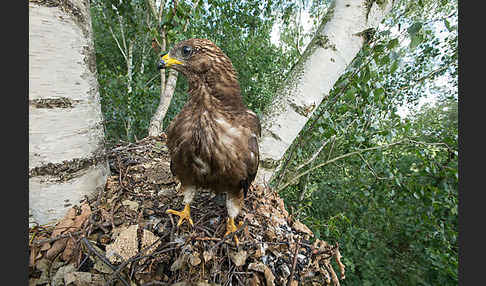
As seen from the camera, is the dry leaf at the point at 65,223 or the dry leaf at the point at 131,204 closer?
the dry leaf at the point at 65,223

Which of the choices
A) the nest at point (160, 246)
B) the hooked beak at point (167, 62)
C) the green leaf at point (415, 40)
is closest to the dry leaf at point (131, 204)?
the nest at point (160, 246)

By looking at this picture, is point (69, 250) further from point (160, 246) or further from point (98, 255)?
point (160, 246)

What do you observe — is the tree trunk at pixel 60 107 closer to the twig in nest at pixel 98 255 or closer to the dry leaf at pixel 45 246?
the dry leaf at pixel 45 246

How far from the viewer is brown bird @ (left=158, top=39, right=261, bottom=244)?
50.8 inches

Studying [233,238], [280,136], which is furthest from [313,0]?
[233,238]

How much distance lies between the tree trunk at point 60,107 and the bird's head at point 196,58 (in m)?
0.47

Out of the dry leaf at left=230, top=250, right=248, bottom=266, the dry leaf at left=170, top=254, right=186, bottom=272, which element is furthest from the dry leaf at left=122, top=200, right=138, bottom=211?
the dry leaf at left=230, top=250, right=248, bottom=266

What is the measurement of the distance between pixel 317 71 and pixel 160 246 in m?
1.59

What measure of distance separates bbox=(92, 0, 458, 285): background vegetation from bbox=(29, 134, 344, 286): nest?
90cm

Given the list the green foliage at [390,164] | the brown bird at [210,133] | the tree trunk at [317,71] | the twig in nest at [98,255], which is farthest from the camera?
the green foliage at [390,164]

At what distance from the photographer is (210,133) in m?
1.27

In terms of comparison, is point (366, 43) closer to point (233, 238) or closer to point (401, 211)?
point (233, 238)

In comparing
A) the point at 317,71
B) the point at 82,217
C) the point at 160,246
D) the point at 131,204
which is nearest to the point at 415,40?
the point at 317,71

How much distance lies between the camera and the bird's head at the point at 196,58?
1.35 m
